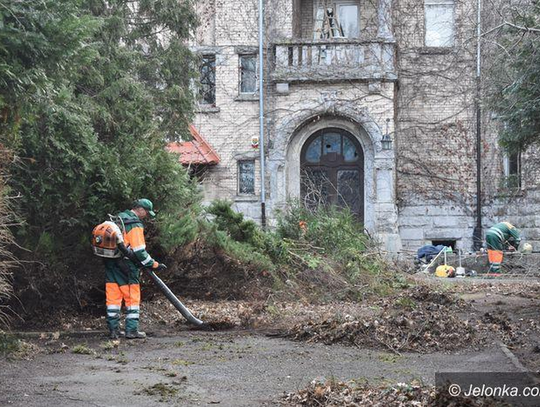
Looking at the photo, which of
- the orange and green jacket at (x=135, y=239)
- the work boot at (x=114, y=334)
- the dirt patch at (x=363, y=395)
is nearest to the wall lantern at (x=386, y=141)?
the orange and green jacket at (x=135, y=239)

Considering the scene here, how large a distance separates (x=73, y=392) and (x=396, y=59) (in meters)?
22.9

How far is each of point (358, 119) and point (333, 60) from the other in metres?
1.96

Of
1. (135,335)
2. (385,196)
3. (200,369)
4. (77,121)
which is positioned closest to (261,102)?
(385,196)

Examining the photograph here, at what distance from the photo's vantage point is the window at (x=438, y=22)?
30.9m

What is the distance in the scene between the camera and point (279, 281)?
683 inches

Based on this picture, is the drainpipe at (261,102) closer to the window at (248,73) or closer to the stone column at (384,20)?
the window at (248,73)

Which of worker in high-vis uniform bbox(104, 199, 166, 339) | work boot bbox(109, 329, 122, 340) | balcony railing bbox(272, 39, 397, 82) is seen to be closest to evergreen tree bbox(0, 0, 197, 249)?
worker in high-vis uniform bbox(104, 199, 166, 339)

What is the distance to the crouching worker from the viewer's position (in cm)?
1286

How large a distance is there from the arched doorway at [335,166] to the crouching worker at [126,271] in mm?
17136

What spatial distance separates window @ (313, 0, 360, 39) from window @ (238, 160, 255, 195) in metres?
4.70

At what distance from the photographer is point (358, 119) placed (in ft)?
96.0

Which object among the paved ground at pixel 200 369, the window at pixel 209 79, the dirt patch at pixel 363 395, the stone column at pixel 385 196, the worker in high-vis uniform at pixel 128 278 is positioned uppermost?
the window at pixel 209 79

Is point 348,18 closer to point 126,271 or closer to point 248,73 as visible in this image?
point 248,73

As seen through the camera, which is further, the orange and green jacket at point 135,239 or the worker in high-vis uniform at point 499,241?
the worker in high-vis uniform at point 499,241
